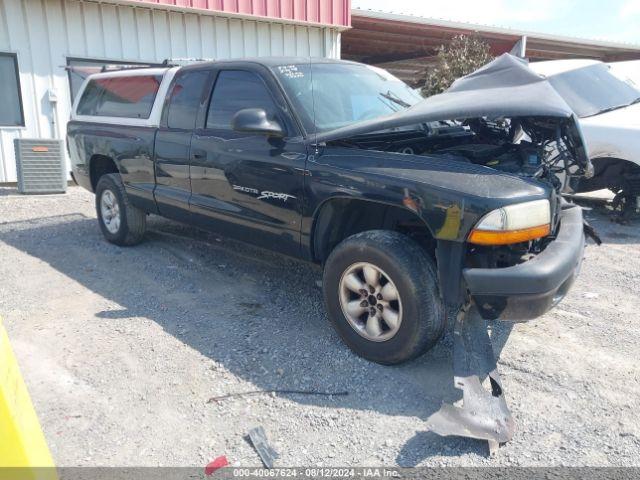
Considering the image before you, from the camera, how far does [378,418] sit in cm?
286

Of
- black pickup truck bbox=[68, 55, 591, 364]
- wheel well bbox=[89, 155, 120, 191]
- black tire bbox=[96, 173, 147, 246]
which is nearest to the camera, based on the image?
black pickup truck bbox=[68, 55, 591, 364]

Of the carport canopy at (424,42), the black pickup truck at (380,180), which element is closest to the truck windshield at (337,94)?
the black pickup truck at (380,180)

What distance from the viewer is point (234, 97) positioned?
430 centimetres

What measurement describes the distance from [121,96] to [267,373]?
12.4 ft

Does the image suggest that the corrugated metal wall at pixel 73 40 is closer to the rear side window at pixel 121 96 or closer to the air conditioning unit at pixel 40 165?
the air conditioning unit at pixel 40 165

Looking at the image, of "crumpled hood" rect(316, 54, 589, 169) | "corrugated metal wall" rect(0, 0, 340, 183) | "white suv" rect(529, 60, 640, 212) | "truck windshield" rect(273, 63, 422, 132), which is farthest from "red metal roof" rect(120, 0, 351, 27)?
"crumpled hood" rect(316, 54, 589, 169)

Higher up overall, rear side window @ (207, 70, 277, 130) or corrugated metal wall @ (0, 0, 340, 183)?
corrugated metal wall @ (0, 0, 340, 183)

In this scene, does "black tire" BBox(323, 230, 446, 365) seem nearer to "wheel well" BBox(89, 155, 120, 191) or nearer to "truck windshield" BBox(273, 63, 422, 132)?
"truck windshield" BBox(273, 63, 422, 132)

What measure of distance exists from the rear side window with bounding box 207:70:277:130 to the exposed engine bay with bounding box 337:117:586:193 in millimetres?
859

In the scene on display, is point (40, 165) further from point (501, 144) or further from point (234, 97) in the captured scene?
point (501, 144)

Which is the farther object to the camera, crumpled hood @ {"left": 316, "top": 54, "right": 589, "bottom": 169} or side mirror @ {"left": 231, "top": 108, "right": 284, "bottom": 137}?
side mirror @ {"left": 231, "top": 108, "right": 284, "bottom": 137}

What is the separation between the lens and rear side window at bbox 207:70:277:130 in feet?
13.2

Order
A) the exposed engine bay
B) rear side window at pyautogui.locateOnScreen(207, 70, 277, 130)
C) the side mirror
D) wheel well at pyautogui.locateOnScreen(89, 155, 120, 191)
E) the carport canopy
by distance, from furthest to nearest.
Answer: the carport canopy, wheel well at pyautogui.locateOnScreen(89, 155, 120, 191), rear side window at pyautogui.locateOnScreen(207, 70, 277, 130), the side mirror, the exposed engine bay

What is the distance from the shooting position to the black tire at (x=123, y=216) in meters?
5.61
